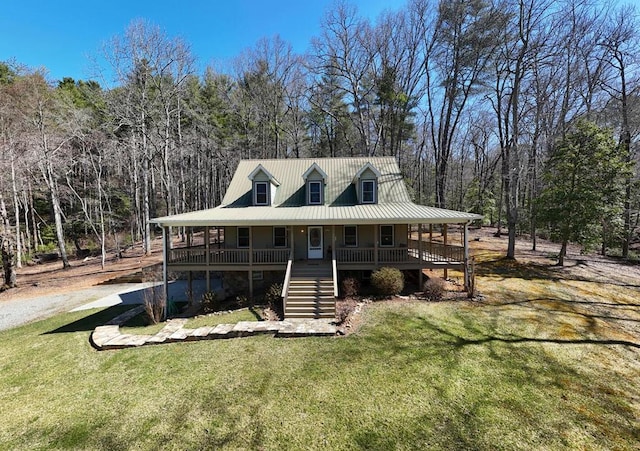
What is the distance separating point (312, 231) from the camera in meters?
14.7

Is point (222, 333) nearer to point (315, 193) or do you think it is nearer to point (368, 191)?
point (315, 193)

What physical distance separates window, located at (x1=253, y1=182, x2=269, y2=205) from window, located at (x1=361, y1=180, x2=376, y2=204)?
5.59 meters

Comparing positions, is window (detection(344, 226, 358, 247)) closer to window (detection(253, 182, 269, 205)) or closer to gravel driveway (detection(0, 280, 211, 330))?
window (detection(253, 182, 269, 205))

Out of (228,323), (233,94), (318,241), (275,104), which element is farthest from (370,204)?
(233,94)

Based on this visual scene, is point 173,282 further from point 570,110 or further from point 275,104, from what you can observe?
point 570,110

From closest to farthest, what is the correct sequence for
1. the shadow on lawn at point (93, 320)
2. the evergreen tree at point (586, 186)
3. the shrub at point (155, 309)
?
1. the shadow on lawn at point (93, 320)
2. the shrub at point (155, 309)
3. the evergreen tree at point (586, 186)

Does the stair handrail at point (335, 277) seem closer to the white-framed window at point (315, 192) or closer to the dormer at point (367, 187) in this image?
the white-framed window at point (315, 192)

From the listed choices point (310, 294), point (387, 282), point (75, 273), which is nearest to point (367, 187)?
point (387, 282)

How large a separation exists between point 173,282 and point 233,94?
2151cm

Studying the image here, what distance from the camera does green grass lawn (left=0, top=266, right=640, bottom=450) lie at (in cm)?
519

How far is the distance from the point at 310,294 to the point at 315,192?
6571mm

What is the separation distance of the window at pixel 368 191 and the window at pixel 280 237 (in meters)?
4.87

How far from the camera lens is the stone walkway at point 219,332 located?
905 centimetres

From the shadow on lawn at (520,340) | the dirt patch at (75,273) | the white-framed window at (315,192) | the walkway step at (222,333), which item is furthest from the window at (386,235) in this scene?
the dirt patch at (75,273)
